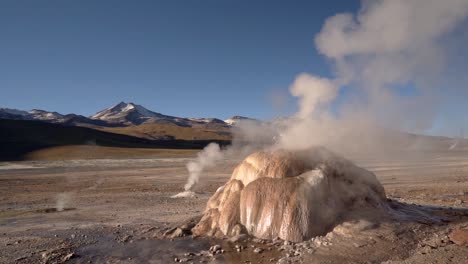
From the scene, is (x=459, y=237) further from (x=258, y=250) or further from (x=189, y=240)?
(x=189, y=240)

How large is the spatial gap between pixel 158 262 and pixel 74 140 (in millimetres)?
104922

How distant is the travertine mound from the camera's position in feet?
41.5

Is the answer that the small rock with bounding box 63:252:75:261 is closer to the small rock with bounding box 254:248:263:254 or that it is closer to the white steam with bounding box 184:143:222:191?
the small rock with bounding box 254:248:263:254

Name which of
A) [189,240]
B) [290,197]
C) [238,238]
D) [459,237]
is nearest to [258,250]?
[238,238]

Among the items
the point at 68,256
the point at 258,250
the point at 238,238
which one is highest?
the point at 238,238

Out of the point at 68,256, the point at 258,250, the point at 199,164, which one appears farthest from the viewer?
the point at 199,164

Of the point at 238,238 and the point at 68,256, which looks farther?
the point at 238,238

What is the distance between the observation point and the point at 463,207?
1705 centimetres

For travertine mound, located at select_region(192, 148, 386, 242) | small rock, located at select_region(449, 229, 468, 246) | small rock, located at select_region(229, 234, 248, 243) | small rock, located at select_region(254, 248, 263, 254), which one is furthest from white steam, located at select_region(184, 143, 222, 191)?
small rock, located at select_region(449, 229, 468, 246)

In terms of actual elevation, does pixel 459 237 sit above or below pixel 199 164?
below

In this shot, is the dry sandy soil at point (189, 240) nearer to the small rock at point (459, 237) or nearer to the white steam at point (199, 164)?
the small rock at point (459, 237)

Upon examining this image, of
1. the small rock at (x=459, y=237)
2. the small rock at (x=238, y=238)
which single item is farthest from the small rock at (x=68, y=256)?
the small rock at (x=459, y=237)

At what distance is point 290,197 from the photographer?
12945 millimetres

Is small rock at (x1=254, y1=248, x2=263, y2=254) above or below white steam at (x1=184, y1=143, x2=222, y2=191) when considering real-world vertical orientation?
below
